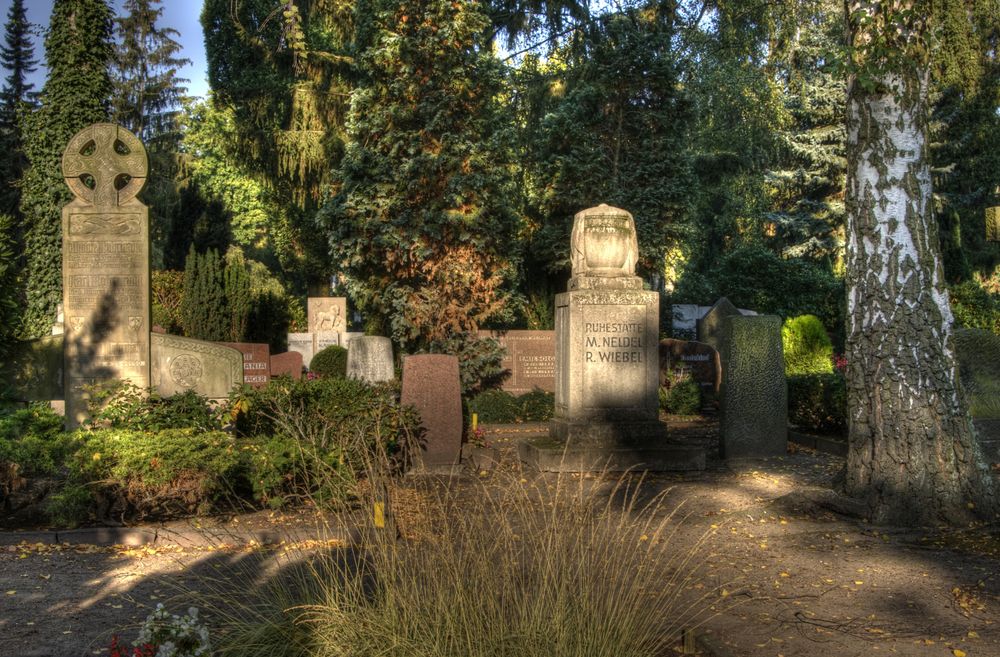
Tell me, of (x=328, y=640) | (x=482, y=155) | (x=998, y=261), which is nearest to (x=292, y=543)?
(x=328, y=640)

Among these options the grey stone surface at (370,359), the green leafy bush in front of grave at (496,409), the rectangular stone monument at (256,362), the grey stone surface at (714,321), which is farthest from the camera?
the grey stone surface at (714,321)

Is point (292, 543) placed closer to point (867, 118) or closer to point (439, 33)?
point (867, 118)

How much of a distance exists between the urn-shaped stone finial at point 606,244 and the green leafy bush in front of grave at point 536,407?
6.34 metres

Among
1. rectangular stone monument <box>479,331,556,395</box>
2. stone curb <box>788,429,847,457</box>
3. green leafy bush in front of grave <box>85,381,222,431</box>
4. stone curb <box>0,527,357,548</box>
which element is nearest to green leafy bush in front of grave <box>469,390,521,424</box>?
rectangular stone monument <box>479,331,556,395</box>

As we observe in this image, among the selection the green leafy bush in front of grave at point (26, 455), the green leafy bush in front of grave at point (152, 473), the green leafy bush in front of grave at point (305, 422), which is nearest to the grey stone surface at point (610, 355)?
the green leafy bush in front of grave at point (305, 422)

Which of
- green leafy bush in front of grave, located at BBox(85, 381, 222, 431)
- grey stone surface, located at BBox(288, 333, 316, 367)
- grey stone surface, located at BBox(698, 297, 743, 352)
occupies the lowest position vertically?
green leafy bush in front of grave, located at BBox(85, 381, 222, 431)

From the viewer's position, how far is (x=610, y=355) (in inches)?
423

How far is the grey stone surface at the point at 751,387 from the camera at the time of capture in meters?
11.0

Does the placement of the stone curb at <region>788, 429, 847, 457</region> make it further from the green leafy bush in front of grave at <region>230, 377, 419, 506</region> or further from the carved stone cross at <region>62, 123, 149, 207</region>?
the carved stone cross at <region>62, 123, 149, 207</region>

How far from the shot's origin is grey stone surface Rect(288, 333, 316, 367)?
77.7 ft

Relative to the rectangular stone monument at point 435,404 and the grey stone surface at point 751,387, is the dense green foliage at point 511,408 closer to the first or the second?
the rectangular stone monument at point 435,404

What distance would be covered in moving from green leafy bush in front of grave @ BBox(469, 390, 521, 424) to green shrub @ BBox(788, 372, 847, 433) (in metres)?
5.29

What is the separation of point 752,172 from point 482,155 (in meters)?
15.8

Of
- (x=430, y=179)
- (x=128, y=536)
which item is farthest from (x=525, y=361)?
→ (x=128, y=536)
